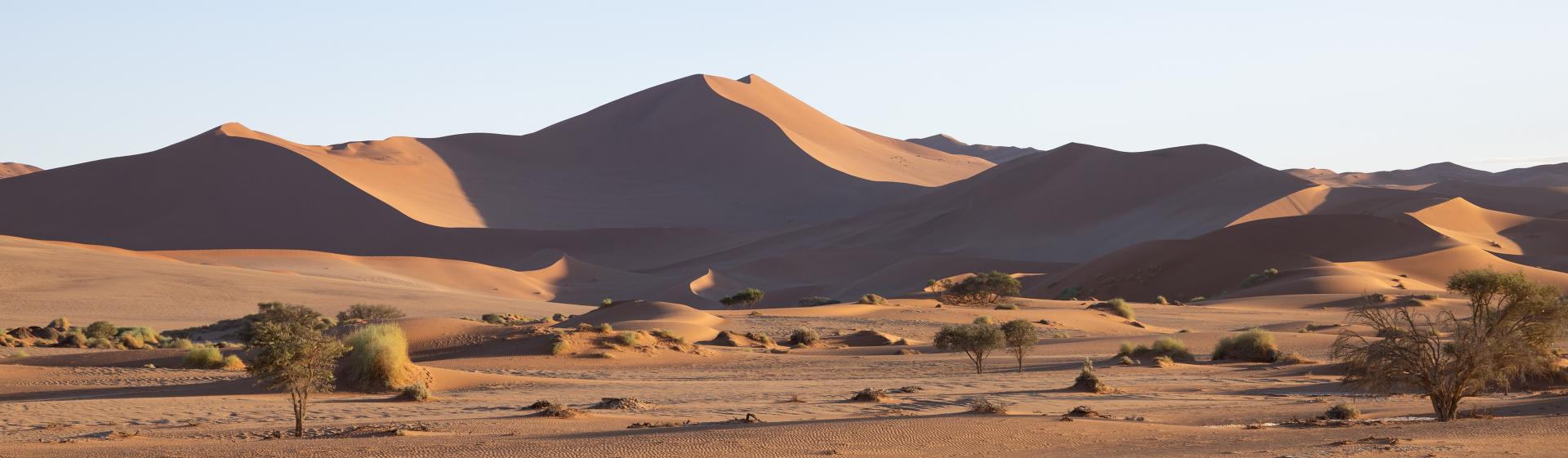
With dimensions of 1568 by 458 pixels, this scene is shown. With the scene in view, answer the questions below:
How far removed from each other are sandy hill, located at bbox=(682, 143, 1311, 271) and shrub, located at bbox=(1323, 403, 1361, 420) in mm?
64038

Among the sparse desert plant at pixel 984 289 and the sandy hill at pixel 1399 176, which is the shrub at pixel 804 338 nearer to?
the sparse desert plant at pixel 984 289

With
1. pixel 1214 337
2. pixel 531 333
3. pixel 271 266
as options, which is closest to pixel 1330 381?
pixel 1214 337

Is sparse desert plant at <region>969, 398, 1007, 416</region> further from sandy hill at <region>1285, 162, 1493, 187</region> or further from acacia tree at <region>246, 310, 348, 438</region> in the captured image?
sandy hill at <region>1285, 162, 1493, 187</region>

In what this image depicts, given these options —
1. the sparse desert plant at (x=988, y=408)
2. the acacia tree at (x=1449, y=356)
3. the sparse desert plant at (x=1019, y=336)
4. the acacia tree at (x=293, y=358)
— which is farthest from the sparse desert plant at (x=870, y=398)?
the acacia tree at (x=293, y=358)

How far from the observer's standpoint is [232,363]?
24203 mm

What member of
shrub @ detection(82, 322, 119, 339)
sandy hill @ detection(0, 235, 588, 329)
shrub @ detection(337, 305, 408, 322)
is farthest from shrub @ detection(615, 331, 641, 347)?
sandy hill @ detection(0, 235, 588, 329)

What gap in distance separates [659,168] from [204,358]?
111530 millimetres

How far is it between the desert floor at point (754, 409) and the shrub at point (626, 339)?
1.00 ft

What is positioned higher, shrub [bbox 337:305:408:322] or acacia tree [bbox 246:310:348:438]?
shrub [bbox 337:305:408:322]

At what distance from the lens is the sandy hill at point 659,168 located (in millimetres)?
113875

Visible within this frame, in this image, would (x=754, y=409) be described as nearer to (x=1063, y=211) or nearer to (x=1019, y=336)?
(x=1019, y=336)

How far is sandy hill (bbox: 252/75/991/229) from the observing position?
114 meters

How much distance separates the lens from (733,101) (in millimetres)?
149375

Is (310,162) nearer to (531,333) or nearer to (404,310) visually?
(404,310)
